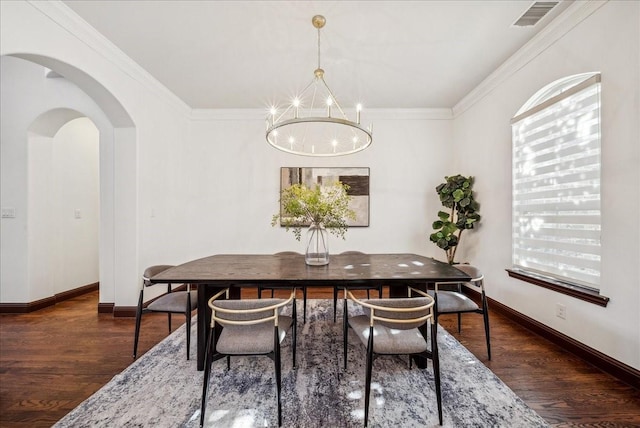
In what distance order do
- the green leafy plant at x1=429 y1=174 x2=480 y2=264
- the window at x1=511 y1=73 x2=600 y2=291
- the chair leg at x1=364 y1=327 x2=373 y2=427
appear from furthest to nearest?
the green leafy plant at x1=429 y1=174 x2=480 y2=264, the window at x1=511 y1=73 x2=600 y2=291, the chair leg at x1=364 y1=327 x2=373 y2=427

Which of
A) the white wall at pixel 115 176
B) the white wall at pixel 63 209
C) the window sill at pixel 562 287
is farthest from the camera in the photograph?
the white wall at pixel 63 209

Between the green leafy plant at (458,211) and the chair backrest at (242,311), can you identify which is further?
the green leafy plant at (458,211)

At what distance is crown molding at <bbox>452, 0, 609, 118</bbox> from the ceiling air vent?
0.18m

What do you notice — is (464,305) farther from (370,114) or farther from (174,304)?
(370,114)

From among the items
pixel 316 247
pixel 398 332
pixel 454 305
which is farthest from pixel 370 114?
pixel 398 332

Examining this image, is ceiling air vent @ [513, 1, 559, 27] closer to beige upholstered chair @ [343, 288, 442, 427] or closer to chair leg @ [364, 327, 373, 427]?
beige upholstered chair @ [343, 288, 442, 427]

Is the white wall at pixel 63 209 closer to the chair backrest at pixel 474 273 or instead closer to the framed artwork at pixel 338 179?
the framed artwork at pixel 338 179

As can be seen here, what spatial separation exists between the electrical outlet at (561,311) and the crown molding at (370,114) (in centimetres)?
317

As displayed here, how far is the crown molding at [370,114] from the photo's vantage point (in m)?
4.50

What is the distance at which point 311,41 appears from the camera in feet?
8.82

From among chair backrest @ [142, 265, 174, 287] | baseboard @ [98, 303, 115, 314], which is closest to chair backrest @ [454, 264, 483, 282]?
chair backrest @ [142, 265, 174, 287]

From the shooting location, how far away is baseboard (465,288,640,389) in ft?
6.32

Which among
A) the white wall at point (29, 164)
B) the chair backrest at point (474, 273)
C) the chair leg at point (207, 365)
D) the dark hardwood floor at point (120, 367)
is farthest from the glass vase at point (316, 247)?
the white wall at point (29, 164)

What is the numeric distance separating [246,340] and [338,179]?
328 centimetres
